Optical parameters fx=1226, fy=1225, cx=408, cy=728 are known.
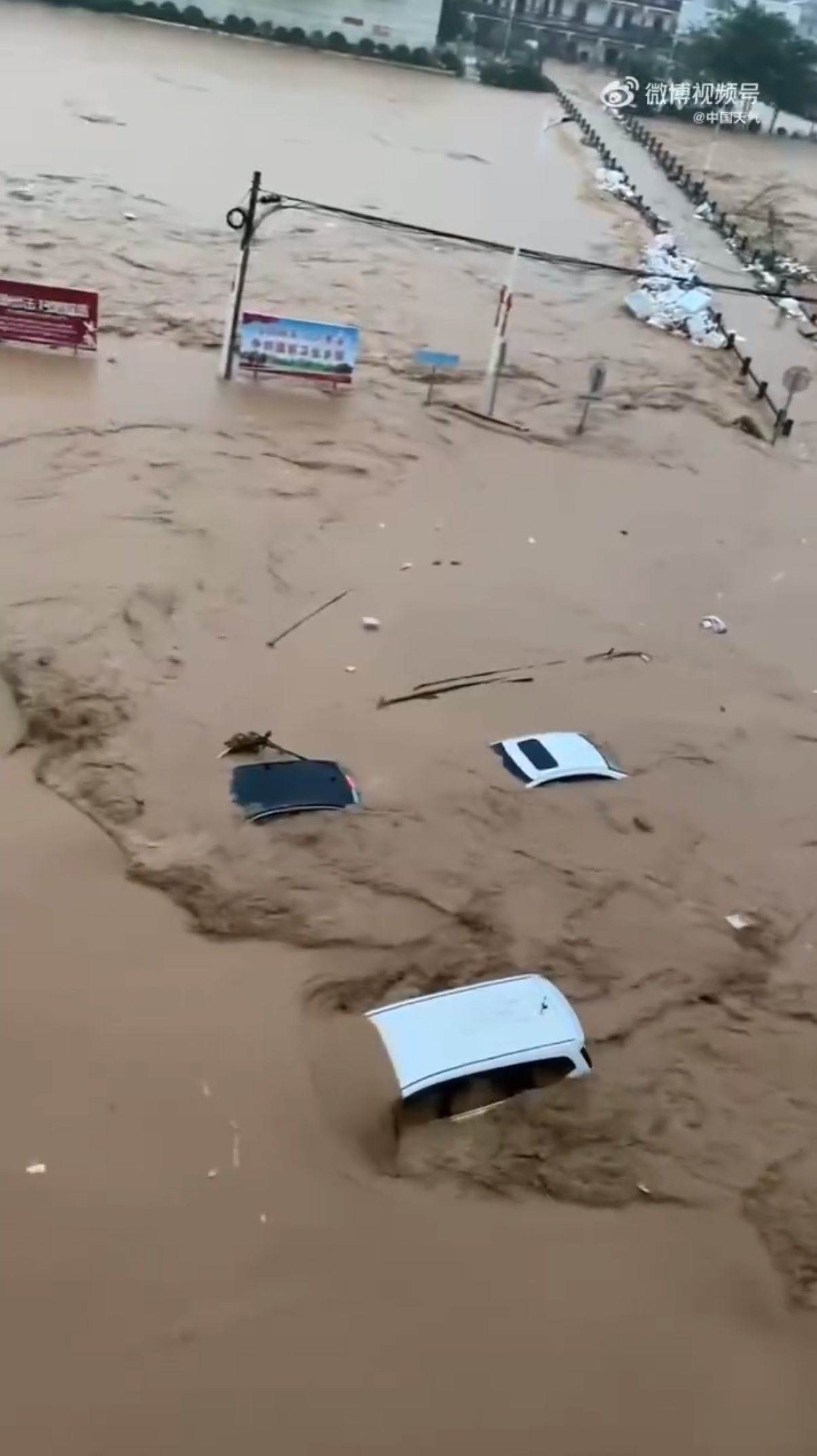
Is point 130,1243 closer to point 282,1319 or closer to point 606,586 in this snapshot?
point 282,1319

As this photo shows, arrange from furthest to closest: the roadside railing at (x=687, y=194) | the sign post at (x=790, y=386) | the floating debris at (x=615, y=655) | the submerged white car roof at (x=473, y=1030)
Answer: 1. the roadside railing at (x=687, y=194)
2. the sign post at (x=790, y=386)
3. the floating debris at (x=615, y=655)
4. the submerged white car roof at (x=473, y=1030)

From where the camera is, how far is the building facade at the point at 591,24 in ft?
179

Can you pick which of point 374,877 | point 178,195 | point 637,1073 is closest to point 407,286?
point 178,195

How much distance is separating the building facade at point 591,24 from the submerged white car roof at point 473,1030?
5689 centimetres

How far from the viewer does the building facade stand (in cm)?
5459

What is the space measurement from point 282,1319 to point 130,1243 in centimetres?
89

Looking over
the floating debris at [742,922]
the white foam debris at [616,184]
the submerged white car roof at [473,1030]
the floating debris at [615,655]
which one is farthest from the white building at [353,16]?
the submerged white car roof at [473,1030]

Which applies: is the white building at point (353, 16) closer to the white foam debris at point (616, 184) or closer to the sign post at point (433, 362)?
the white foam debris at point (616, 184)

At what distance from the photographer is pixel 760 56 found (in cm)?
4609

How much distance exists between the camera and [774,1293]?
22.4 feet

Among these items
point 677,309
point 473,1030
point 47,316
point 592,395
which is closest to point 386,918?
point 473,1030

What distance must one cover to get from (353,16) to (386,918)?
50230 mm

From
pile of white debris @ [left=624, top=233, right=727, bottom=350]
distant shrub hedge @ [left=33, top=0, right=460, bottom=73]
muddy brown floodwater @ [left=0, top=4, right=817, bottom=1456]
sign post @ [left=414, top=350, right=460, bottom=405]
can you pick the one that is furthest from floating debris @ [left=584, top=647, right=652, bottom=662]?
distant shrub hedge @ [left=33, top=0, right=460, bottom=73]

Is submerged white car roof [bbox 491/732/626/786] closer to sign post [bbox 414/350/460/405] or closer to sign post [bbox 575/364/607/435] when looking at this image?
sign post [bbox 575/364/607/435]
